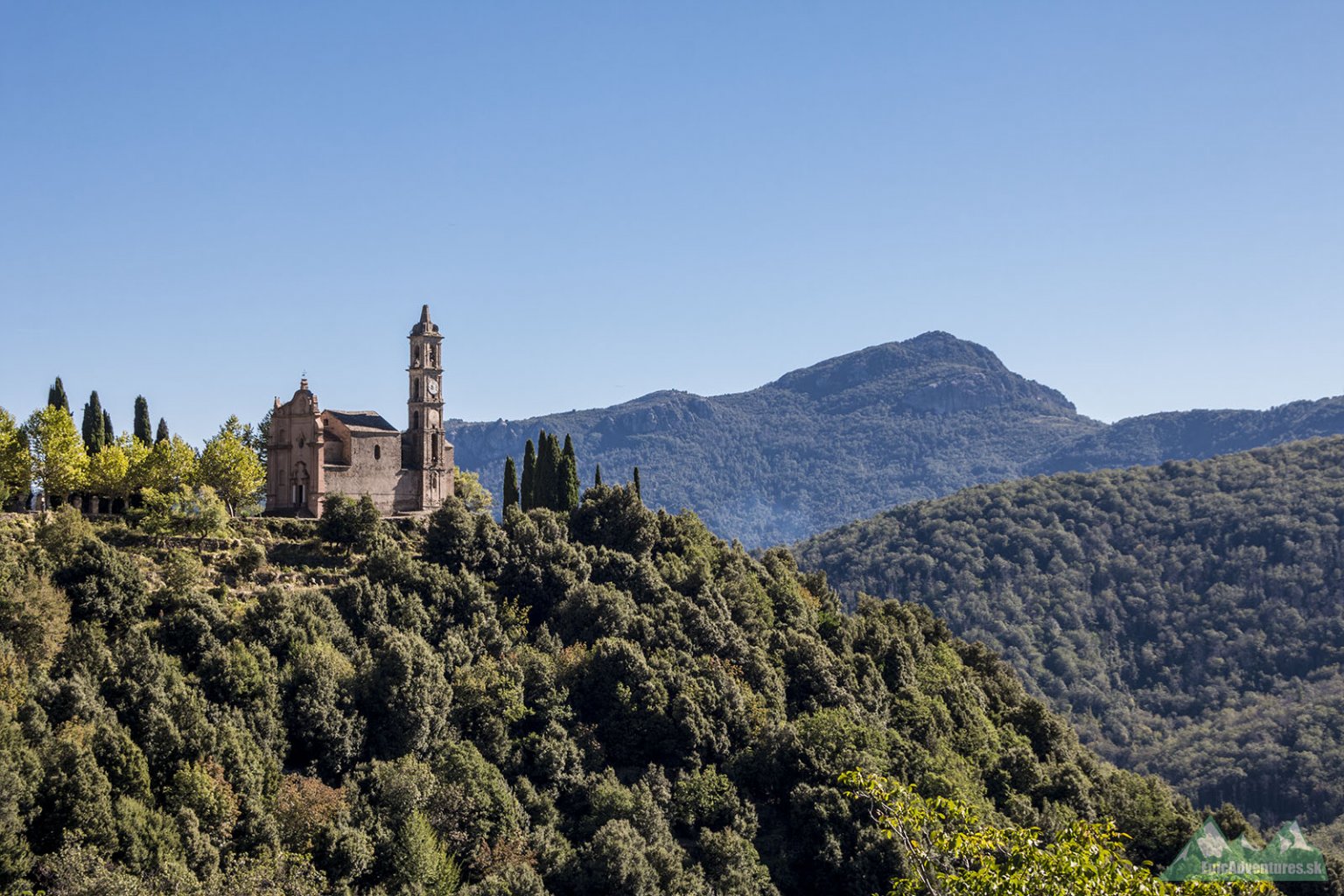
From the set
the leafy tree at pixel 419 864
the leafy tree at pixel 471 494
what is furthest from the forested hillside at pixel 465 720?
the leafy tree at pixel 471 494

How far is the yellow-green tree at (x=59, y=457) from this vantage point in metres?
57.0

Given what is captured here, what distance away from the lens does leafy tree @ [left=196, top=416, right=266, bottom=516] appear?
60844mm

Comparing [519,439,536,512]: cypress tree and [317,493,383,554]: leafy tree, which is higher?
[519,439,536,512]: cypress tree

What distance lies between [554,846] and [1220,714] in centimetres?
12621

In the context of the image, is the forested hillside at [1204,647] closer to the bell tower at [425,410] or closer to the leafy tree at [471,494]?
the leafy tree at [471,494]

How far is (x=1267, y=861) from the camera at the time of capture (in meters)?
67.2

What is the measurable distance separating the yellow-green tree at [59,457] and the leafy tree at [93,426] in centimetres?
604

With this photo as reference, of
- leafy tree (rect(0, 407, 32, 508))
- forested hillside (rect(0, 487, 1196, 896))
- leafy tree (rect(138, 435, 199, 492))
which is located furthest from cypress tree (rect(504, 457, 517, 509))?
leafy tree (rect(0, 407, 32, 508))

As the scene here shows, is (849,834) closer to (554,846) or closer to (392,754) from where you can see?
(554,846)

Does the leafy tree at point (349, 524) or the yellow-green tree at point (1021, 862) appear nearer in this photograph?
the yellow-green tree at point (1021, 862)

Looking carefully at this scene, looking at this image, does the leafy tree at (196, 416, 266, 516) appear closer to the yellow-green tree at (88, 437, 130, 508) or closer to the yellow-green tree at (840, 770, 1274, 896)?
the yellow-green tree at (88, 437, 130, 508)

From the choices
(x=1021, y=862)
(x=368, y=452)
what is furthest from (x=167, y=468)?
(x=1021, y=862)

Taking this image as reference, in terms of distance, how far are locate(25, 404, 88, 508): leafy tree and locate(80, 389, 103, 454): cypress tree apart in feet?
19.9

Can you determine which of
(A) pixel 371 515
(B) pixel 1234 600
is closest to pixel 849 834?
(A) pixel 371 515
